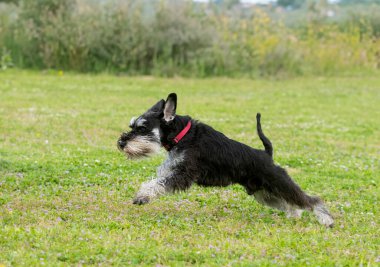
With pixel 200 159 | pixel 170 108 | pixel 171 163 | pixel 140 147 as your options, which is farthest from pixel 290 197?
pixel 140 147

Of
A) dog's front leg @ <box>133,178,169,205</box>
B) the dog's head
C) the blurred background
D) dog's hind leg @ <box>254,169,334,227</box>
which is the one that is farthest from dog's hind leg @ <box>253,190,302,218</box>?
the blurred background

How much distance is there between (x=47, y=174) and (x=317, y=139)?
688 cm

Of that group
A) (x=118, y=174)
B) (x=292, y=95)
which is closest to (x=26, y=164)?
(x=118, y=174)

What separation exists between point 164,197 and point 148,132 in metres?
1.31

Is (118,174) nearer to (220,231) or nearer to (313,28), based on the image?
(220,231)

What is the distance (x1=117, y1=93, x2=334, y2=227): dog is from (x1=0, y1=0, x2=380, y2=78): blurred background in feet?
55.1

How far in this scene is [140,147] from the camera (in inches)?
302

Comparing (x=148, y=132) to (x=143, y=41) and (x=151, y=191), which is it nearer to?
(x=151, y=191)

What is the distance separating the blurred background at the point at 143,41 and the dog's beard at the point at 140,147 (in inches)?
665

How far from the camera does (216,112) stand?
1750 centimetres

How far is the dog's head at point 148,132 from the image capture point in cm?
769

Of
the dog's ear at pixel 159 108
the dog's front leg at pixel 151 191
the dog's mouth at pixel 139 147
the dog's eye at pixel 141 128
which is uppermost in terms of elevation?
the dog's ear at pixel 159 108

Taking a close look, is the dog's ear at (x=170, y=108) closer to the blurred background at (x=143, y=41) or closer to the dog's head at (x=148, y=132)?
the dog's head at (x=148, y=132)

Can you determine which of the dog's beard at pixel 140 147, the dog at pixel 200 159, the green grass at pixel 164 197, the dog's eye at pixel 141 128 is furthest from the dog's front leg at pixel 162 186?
the dog's eye at pixel 141 128
